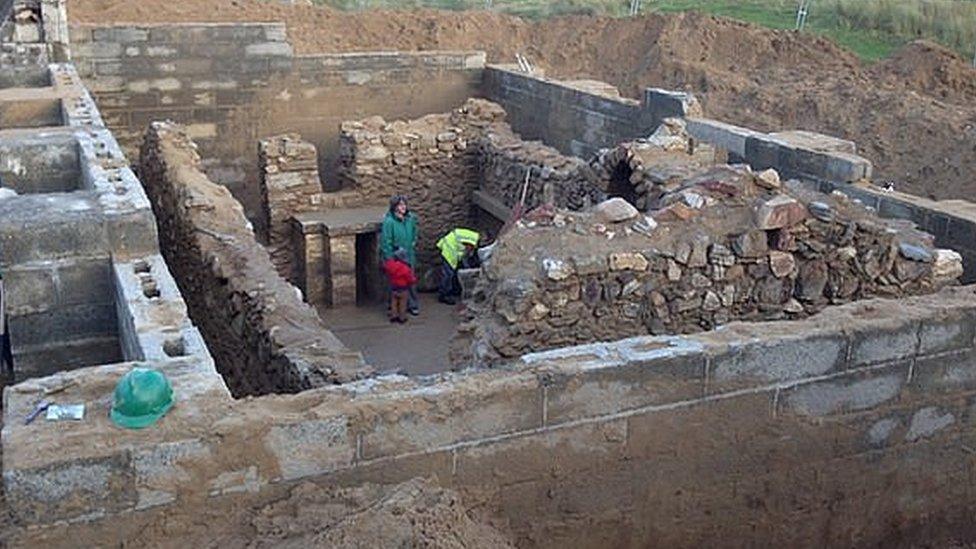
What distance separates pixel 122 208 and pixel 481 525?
3.11 metres

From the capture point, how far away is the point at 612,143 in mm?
13125

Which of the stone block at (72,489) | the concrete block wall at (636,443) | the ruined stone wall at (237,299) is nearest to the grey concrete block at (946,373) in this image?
the concrete block wall at (636,443)

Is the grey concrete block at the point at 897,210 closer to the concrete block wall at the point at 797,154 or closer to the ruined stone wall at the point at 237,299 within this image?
the concrete block wall at the point at 797,154

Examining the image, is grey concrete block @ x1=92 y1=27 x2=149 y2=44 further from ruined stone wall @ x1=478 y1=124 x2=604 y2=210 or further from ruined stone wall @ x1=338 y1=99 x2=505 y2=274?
ruined stone wall @ x1=478 y1=124 x2=604 y2=210

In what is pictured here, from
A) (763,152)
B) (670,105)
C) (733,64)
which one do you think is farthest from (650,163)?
(733,64)

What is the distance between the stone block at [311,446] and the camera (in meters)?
4.07

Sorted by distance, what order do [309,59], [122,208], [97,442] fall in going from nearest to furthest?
1. [97,442]
2. [122,208]
3. [309,59]

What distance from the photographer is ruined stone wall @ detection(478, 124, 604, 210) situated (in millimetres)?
10759

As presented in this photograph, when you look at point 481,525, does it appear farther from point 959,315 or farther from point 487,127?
point 487,127

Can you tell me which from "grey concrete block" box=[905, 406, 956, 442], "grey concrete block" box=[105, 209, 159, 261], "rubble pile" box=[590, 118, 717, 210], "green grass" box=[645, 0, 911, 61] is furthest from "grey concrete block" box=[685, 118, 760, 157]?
"green grass" box=[645, 0, 911, 61]

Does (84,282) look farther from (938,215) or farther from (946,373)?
(938,215)

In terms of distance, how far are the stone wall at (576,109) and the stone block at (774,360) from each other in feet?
22.4

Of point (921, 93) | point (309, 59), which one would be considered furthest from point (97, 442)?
point (921, 93)

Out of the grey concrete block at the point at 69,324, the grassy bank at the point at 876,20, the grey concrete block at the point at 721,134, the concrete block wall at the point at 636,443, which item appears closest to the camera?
the concrete block wall at the point at 636,443
